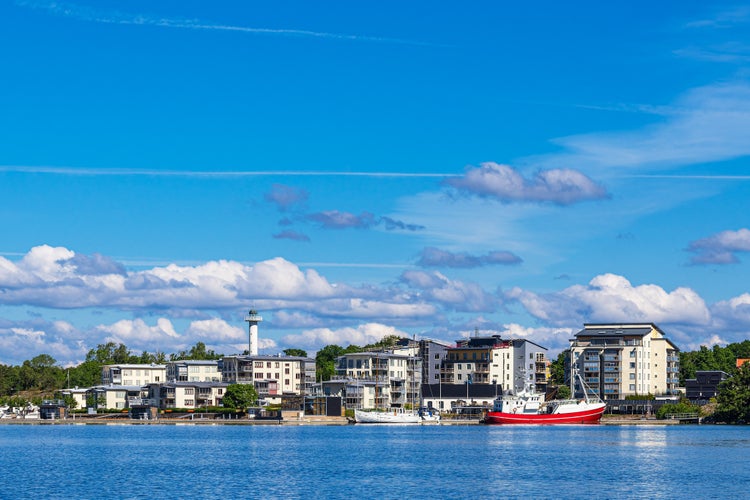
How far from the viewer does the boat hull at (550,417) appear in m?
170

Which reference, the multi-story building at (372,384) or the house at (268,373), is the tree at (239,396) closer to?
the house at (268,373)

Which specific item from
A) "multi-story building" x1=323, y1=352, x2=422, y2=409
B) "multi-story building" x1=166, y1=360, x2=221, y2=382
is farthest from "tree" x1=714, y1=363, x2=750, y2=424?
"multi-story building" x1=166, y1=360, x2=221, y2=382

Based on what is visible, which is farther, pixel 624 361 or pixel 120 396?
pixel 120 396

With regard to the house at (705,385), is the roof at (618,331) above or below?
above

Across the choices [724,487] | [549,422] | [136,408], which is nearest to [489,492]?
[724,487]

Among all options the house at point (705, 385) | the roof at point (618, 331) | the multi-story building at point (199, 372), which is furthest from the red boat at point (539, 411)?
the multi-story building at point (199, 372)

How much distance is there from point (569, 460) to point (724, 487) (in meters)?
23.1

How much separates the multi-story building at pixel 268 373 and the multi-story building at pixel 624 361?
50.2 meters

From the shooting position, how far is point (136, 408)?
181875 millimetres

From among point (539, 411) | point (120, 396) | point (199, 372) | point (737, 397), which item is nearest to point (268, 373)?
point (199, 372)

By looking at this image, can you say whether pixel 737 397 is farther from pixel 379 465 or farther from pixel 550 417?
pixel 379 465

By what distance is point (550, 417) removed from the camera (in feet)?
568

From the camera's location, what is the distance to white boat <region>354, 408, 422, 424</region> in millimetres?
175750

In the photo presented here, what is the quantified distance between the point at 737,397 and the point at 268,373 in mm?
80018
